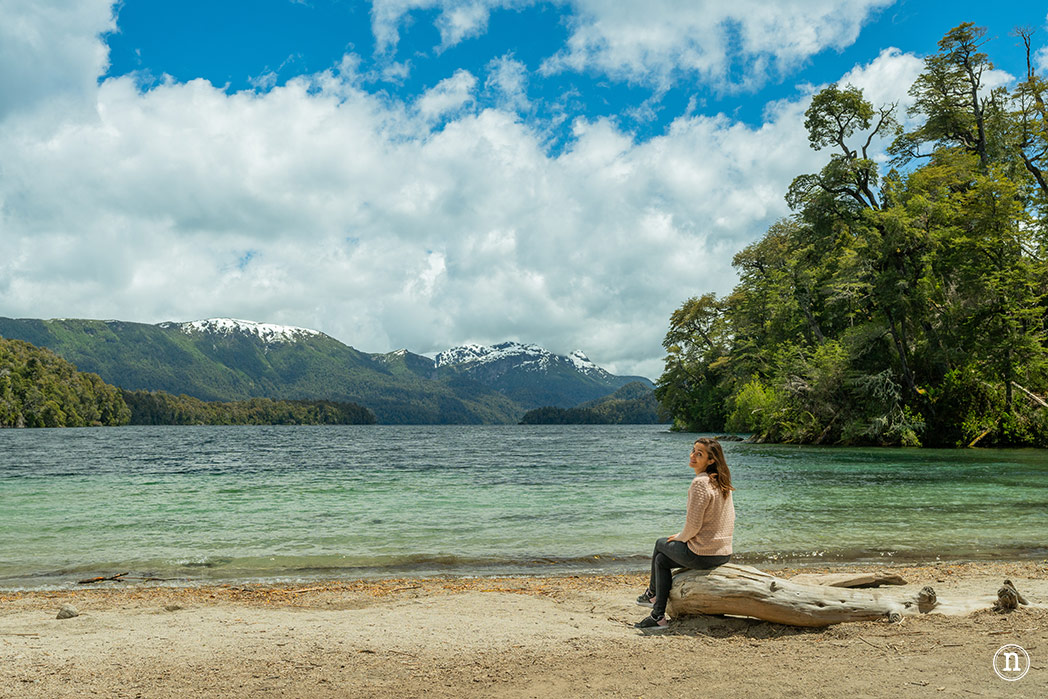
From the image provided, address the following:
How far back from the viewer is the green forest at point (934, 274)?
38062 mm

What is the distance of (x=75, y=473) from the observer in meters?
32.6

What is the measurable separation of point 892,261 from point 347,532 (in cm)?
3900

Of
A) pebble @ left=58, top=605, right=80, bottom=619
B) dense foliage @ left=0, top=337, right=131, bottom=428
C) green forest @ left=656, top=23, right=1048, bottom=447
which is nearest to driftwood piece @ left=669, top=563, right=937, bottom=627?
pebble @ left=58, top=605, right=80, bottom=619

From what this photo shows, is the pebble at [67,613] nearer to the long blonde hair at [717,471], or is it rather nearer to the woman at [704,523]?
the woman at [704,523]

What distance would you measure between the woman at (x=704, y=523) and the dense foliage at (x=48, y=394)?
165 meters

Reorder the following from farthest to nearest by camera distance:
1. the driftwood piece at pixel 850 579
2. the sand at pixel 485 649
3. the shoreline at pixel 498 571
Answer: the shoreline at pixel 498 571
the driftwood piece at pixel 850 579
the sand at pixel 485 649

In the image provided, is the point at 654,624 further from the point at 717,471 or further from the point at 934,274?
the point at 934,274

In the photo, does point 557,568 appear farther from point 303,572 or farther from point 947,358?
point 947,358

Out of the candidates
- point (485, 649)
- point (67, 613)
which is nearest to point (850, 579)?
point (485, 649)

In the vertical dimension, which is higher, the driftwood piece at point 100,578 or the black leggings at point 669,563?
the black leggings at point 669,563

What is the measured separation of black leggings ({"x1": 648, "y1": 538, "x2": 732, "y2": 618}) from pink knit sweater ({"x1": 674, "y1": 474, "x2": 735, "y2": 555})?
0.08 meters

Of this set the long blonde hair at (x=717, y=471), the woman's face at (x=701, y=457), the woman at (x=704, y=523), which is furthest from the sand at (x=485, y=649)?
the woman's face at (x=701, y=457)

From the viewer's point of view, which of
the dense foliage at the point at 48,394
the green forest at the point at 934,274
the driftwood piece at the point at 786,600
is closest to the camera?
the driftwood piece at the point at 786,600

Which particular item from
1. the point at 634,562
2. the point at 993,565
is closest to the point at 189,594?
the point at 634,562
